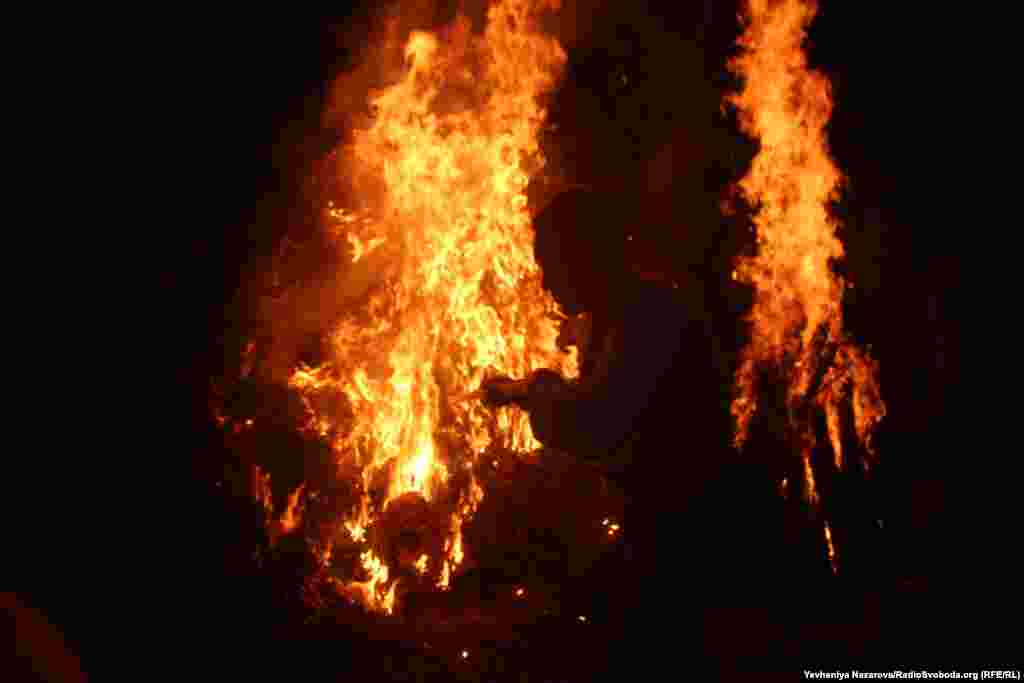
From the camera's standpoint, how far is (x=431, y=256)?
588cm

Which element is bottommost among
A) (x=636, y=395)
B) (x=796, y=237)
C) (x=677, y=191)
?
(x=636, y=395)

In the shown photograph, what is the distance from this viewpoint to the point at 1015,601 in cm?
520

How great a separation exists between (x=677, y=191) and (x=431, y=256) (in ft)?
5.85

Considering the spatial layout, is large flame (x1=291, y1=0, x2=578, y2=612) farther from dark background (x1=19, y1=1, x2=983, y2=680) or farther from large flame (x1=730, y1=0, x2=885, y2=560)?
large flame (x1=730, y1=0, x2=885, y2=560)

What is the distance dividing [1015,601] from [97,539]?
548cm

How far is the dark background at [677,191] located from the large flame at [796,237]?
118 millimetres

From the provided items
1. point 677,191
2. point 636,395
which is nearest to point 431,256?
point 636,395

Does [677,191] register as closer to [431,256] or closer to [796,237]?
[796,237]

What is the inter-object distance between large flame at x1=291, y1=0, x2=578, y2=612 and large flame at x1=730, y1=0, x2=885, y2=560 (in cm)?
142

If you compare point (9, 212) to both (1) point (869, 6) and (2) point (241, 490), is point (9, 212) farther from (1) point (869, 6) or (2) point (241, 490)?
(1) point (869, 6)

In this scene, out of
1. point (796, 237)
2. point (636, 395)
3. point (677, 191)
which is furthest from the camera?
point (677, 191)

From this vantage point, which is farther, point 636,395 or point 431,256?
point 431,256

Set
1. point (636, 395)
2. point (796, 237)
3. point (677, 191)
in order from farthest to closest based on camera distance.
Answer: point (677, 191) < point (796, 237) < point (636, 395)

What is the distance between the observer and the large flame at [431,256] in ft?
18.7
